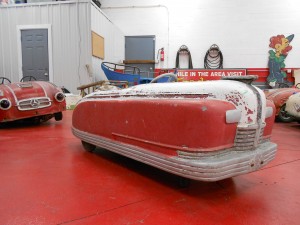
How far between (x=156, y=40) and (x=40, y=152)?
7021 millimetres

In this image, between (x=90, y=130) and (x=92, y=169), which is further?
(x=90, y=130)

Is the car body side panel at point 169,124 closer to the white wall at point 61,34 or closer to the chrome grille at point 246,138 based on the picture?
the chrome grille at point 246,138

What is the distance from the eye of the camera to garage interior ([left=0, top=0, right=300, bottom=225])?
1.07m

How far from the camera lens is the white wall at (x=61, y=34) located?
5.84 meters

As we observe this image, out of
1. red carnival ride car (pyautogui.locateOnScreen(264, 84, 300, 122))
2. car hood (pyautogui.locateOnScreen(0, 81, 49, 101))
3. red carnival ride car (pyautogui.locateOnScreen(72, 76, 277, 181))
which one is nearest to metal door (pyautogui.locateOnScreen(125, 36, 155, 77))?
red carnival ride car (pyautogui.locateOnScreen(264, 84, 300, 122))

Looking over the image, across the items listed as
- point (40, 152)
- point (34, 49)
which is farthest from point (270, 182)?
point (34, 49)

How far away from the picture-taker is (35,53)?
6.25 metres

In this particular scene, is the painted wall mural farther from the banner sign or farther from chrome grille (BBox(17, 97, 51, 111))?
chrome grille (BBox(17, 97, 51, 111))

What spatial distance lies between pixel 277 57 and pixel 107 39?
540cm

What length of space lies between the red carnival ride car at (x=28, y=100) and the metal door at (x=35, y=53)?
3.27 meters

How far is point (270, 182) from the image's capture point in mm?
1454

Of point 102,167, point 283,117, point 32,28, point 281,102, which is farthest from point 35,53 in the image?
point 283,117

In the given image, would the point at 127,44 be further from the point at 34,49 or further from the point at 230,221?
the point at 230,221

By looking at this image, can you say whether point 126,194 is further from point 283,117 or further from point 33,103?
point 283,117
